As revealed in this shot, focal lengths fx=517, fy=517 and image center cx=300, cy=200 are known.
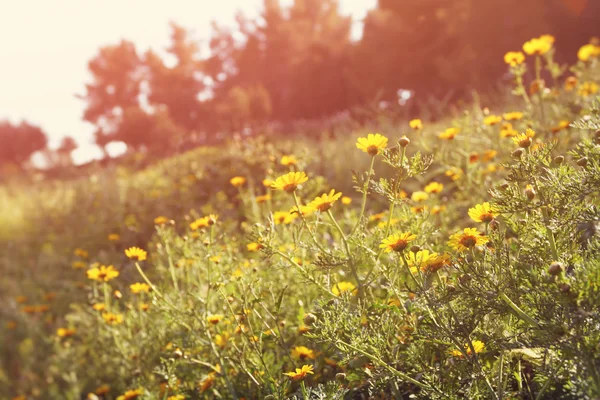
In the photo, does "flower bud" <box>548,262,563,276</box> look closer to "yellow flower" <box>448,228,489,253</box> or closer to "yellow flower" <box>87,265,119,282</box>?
"yellow flower" <box>448,228,489,253</box>

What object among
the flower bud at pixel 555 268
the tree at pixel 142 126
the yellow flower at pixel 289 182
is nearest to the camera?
the flower bud at pixel 555 268

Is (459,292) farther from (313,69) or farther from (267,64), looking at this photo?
(267,64)

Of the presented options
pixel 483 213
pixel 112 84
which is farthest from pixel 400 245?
pixel 112 84

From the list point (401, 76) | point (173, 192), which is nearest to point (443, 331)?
point (173, 192)

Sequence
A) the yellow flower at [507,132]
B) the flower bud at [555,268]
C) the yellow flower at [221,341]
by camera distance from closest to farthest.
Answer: the flower bud at [555,268] → the yellow flower at [221,341] → the yellow flower at [507,132]

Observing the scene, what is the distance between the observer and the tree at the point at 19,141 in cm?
3531

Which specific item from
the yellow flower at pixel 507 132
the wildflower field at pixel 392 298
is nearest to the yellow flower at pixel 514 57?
the wildflower field at pixel 392 298

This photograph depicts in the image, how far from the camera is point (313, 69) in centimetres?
2048

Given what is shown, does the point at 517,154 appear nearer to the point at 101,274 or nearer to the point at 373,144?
the point at 373,144

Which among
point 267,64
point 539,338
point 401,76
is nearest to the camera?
point 539,338

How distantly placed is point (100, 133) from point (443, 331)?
27.4 meters

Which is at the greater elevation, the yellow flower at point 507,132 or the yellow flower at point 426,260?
the yellow flower at point 507,132

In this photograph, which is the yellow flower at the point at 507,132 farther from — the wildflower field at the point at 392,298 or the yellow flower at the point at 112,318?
the yellow flower at the point at 112,318

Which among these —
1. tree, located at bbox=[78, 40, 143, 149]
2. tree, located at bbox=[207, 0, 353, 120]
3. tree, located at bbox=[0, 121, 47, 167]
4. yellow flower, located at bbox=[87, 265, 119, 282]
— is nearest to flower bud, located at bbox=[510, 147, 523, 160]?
yellow flower, located at bbox=[87, 265, 119, 282]
